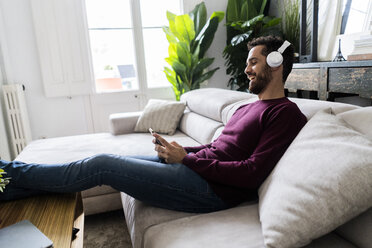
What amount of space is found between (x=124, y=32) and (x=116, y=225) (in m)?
2.56

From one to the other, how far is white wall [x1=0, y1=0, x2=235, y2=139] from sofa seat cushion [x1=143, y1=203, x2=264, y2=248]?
9.05ft

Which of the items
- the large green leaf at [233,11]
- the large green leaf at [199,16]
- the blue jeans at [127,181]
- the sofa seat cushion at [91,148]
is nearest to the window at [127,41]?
the large green leaf at [199,16]

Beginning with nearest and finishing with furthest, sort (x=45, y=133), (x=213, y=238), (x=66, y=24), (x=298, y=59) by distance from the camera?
(x=213, y=238) → (x=298, y=59) → (x=66, y=24) → (x=45, y=133)

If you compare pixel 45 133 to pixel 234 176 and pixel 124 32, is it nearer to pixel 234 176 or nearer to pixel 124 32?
pixel 124 32

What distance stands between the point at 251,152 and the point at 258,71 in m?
0.38

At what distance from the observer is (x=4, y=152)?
2.93 meters

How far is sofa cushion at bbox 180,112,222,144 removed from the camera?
191 cm

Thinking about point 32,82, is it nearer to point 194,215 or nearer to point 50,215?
point 50,215

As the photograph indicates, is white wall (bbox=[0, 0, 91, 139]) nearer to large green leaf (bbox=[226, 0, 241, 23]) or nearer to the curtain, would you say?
large green leaf (bbox=[226, 0, 241, 23])

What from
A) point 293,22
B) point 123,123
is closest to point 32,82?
point 123,123

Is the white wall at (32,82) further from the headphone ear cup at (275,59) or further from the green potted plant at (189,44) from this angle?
the headphone ear cup at (275,59)

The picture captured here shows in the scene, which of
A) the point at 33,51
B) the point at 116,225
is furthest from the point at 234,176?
the point at 33,51

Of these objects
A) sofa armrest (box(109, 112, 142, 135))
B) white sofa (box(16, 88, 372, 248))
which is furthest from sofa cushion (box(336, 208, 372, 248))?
sofa armrest (box(109, 112, 142, 135))

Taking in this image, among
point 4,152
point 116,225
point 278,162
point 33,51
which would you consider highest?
point 33,51
